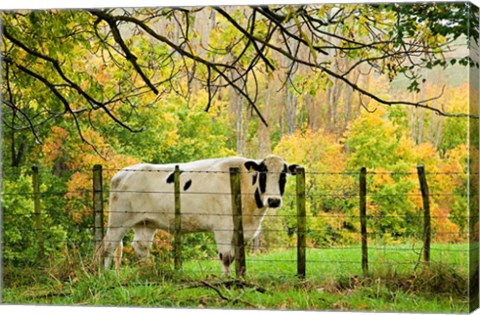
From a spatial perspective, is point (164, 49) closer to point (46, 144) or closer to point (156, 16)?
point (156, 16)

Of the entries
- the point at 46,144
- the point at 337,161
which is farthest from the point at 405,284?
the point at 46,144

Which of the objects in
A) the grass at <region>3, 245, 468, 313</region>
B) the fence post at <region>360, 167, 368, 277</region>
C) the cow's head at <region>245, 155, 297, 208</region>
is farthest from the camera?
the cow's head at <region>245, 155, 297, 208</region>

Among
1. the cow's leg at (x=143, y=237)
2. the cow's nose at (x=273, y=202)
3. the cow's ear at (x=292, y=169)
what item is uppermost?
the cow's ear at (x=292, y=169)

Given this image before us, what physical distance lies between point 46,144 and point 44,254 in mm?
900

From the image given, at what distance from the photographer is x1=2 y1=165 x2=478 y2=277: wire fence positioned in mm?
8930

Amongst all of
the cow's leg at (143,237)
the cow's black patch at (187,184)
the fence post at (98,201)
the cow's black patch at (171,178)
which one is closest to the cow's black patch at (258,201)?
the cow's black patch at (187,184)

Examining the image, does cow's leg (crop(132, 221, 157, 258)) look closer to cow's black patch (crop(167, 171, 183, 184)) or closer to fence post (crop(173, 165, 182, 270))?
fence post (crop(173, 165, 182, 270))

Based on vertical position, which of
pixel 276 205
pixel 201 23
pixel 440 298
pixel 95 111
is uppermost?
pixel 201 23

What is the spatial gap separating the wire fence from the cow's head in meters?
0.06

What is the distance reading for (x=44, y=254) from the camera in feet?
32.6

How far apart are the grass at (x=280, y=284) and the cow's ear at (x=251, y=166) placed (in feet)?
2.30

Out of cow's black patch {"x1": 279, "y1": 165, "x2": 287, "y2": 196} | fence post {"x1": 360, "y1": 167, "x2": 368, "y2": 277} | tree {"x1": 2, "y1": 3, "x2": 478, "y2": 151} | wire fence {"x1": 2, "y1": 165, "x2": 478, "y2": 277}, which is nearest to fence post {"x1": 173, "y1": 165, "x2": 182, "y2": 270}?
wire fence {"x1": 2, "y1": 165, "x2": 478, "y2": 277}

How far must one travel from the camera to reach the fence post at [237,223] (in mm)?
9508

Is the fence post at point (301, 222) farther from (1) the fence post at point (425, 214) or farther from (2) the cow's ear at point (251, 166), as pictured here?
(1) the fence post at point (425, 214)
